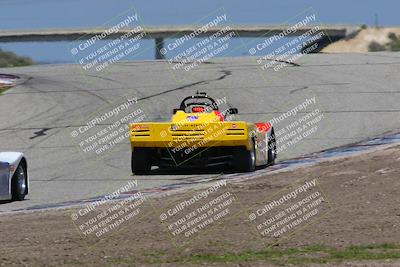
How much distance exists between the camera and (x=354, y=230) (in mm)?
9812

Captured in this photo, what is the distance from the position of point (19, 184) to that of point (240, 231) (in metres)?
5.09

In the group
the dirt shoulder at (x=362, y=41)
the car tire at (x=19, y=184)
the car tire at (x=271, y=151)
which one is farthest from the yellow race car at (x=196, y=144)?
the dirt shoulder at (x=362, y=41)

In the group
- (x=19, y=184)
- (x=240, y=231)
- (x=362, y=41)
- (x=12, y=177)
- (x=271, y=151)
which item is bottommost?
(x=362, y=41)

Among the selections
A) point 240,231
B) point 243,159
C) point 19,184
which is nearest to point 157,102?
point 243,159

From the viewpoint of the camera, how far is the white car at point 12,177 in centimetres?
1384

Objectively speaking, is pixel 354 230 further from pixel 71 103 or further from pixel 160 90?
pixel 160 90

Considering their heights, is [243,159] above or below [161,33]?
below

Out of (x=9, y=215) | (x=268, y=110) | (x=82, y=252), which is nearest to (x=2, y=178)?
(x=9, y=215)

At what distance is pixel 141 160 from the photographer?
17.1 metres

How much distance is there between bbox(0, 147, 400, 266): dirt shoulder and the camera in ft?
29.0

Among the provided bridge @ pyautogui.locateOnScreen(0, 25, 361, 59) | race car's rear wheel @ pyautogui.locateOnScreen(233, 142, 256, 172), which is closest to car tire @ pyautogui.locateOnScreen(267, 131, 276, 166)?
race car's rear wheel @ pyautogui.locateOnScreen(233, 142, 256, 172)

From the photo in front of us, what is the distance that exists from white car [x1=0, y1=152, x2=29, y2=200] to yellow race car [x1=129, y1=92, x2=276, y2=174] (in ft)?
8.88

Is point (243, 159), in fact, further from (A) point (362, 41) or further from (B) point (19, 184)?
(A) point (362, 41)

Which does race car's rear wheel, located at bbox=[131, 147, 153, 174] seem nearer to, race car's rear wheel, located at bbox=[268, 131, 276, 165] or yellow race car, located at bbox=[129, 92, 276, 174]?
yellow race car, located at bbox=[129, 92, 276, 174]
